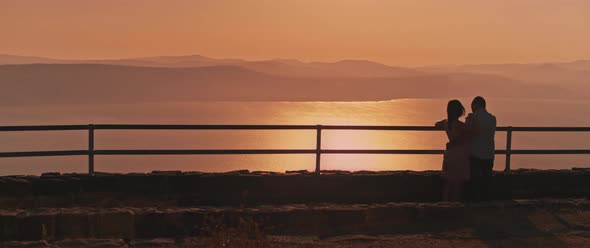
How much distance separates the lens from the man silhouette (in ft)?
27.0

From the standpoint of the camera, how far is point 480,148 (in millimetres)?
8359

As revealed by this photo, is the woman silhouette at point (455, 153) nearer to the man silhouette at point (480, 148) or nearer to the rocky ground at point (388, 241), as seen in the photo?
the man silhouette at point (480, 148)

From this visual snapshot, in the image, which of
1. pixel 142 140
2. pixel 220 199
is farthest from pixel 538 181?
pixel 142 140

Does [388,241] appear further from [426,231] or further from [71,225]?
[71,225]

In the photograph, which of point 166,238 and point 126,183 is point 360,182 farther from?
point 166,238

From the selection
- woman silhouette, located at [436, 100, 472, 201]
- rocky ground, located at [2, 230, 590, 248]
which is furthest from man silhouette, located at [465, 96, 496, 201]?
rocky ground, located at [2, 230, 590, 248]

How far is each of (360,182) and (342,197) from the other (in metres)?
0.36

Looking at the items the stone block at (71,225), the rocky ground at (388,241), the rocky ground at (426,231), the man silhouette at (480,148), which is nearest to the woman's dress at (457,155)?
the man silhouette at (480,148)

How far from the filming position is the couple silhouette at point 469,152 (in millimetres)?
8180

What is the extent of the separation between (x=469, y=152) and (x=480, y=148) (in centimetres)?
14

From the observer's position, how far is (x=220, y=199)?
32.3 ft

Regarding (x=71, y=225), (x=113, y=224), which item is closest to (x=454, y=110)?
(x=113, y=224)

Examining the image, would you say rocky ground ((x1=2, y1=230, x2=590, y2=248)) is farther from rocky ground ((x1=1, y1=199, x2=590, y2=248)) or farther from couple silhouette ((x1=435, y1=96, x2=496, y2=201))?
couple silhouette ((x1=435, y1=96, x2=496, y2=201))

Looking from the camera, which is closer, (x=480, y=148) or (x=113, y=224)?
(x=113, y=224)
